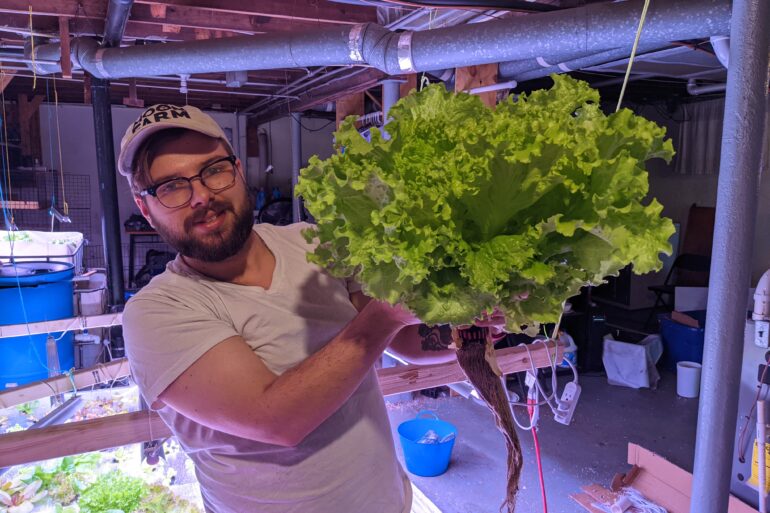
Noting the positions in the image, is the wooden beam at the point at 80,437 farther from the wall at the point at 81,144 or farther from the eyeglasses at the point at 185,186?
the wall at the point at 81,144

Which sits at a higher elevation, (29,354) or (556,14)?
(556,14)

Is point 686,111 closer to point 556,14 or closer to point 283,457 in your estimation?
point 556,14

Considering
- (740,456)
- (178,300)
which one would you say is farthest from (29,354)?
(740,456)

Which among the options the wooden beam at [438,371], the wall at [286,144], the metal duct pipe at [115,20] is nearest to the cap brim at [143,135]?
the wooden beam at [438,371]

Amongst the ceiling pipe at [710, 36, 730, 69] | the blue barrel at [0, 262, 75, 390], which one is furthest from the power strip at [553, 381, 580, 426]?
the blue barrel at [0, 262, 75, 390]

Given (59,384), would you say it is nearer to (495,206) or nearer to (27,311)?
(495,206)

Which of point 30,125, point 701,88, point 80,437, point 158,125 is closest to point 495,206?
point 158,125

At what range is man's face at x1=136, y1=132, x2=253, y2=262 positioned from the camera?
119 cm

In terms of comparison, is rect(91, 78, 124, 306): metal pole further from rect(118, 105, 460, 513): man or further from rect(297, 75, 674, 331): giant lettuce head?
rect(297, 75, 674, 331): giant lettuce head

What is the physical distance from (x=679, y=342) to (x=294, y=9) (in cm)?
518

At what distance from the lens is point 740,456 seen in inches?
122

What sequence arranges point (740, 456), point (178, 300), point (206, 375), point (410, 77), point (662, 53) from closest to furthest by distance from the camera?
point (206, 375)
point (178, 300)
point (740, 456)
point (662, 53)
point (410, 77)

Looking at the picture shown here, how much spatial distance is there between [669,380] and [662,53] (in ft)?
11.6

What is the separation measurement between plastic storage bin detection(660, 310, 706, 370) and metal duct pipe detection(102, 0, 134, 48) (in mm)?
5890
